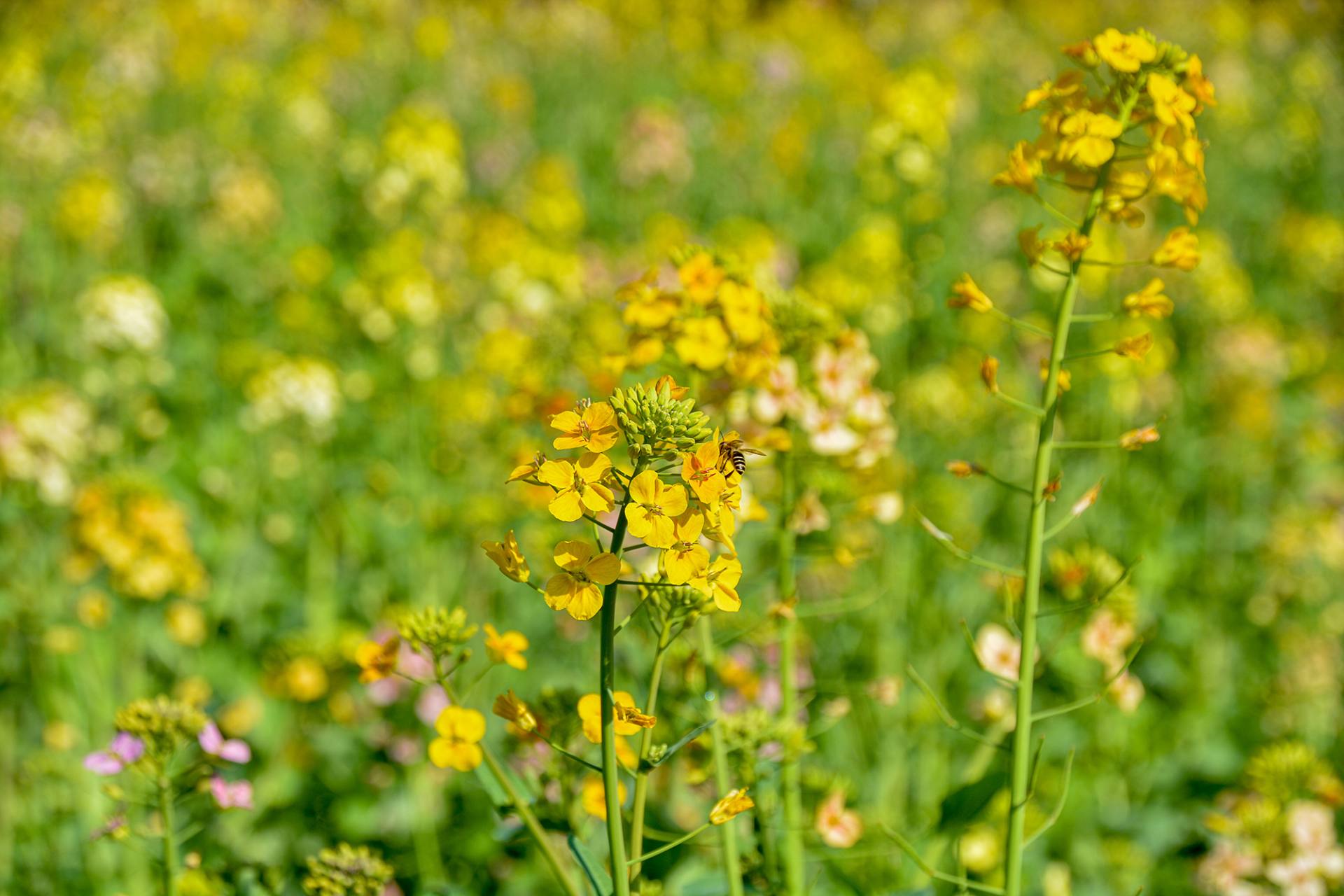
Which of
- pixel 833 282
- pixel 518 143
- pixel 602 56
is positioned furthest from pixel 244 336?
pixel 602 56

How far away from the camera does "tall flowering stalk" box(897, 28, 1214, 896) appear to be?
1494 millimetres

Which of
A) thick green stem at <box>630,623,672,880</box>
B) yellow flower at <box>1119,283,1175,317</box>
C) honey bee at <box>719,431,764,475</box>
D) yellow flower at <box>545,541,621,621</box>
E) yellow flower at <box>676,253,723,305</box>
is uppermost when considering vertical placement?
yellow flower at <box>676,253,723,305</box>

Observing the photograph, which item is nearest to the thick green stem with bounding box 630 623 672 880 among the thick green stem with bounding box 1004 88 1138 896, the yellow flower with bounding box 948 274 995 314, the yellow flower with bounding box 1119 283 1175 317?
the thick green stem with bounding box 1004 88 1138 896

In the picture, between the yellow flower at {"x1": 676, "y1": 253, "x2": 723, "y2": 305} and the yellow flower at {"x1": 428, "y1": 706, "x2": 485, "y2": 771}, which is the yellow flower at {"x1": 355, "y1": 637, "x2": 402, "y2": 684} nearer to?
the yellow flower at {"x1": 428, "y1": 706, "x2": 485, "y2": 771}

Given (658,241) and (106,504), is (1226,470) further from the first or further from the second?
(106,504)

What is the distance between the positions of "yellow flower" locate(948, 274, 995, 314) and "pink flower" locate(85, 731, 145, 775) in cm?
134

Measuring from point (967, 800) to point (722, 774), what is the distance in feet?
1.65

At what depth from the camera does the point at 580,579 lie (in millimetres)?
1179

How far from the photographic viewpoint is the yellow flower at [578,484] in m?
1.15

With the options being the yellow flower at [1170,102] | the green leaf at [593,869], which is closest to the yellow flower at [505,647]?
the green leaf at [593,869]

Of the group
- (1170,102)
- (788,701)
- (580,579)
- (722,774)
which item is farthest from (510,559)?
(1170,102)

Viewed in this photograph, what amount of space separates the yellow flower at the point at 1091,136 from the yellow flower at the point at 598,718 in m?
0.93

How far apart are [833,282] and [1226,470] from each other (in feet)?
6.23

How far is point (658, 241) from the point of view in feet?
18.9
